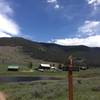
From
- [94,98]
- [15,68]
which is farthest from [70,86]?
[15,68]

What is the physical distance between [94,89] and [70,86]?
18026mm

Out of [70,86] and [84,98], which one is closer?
[70,86]

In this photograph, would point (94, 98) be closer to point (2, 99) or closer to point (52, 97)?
point (52, 97)

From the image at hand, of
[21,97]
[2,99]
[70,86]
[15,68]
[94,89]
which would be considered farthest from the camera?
[15,68]

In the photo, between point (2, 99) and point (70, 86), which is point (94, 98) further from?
point (2, 99)

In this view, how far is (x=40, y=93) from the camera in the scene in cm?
2584

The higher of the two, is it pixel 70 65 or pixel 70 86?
pixel 70 65

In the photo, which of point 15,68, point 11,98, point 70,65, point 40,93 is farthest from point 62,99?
point 15,68

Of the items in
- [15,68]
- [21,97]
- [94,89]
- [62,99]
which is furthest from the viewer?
[15,68]

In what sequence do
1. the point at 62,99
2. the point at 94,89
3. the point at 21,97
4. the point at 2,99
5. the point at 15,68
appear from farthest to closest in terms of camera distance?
the point at 15,68 → the point at 94,89 → the point at 21,97 → the point at 62,99 → the point at 2,99

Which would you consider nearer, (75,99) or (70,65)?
(70,65)

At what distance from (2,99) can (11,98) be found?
667 inches

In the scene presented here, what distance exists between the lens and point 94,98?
855 inches

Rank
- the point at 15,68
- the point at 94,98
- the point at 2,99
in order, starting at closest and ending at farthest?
the point at 2,99 → the point at 94,98 → the point at 15,68
